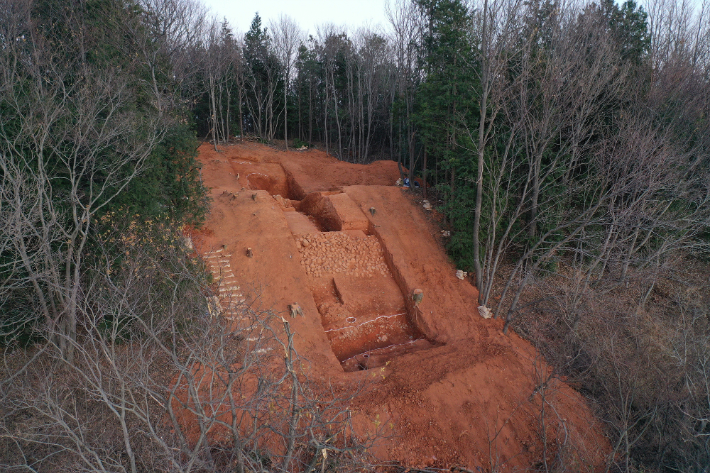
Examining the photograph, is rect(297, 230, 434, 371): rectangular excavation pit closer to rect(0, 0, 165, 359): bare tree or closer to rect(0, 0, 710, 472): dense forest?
rect(0, 0, 710, 472): dense forest

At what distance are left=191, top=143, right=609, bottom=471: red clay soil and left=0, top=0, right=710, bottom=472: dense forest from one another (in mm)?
940

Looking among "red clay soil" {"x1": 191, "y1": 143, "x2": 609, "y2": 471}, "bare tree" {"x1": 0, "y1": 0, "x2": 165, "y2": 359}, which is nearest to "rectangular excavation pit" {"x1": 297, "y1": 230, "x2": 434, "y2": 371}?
"red clay soil" {"x1": 191, "y1": 143, "x2": 609, "y2": 471}

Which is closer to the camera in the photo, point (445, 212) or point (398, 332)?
point (398, 332)

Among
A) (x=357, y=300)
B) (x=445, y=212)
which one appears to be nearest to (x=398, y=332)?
(x=357, y=300)


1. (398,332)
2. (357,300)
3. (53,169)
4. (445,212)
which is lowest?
(398,332)

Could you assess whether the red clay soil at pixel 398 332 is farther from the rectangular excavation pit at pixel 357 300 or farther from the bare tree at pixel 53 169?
the bare tree at pixel 53 169

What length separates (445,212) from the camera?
17266mm

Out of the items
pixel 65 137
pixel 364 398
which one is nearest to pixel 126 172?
pixel 65 137

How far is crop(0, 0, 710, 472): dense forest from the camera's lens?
28.1 ft

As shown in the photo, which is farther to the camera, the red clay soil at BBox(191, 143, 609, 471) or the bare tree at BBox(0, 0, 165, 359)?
the red clay soil at BBox(191, 143, 609, 471)

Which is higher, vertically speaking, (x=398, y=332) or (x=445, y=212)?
(x=445, y=212)

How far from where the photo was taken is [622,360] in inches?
490

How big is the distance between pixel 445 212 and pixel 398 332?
19.3ft

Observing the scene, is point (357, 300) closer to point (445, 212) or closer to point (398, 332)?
point (398, 332)
